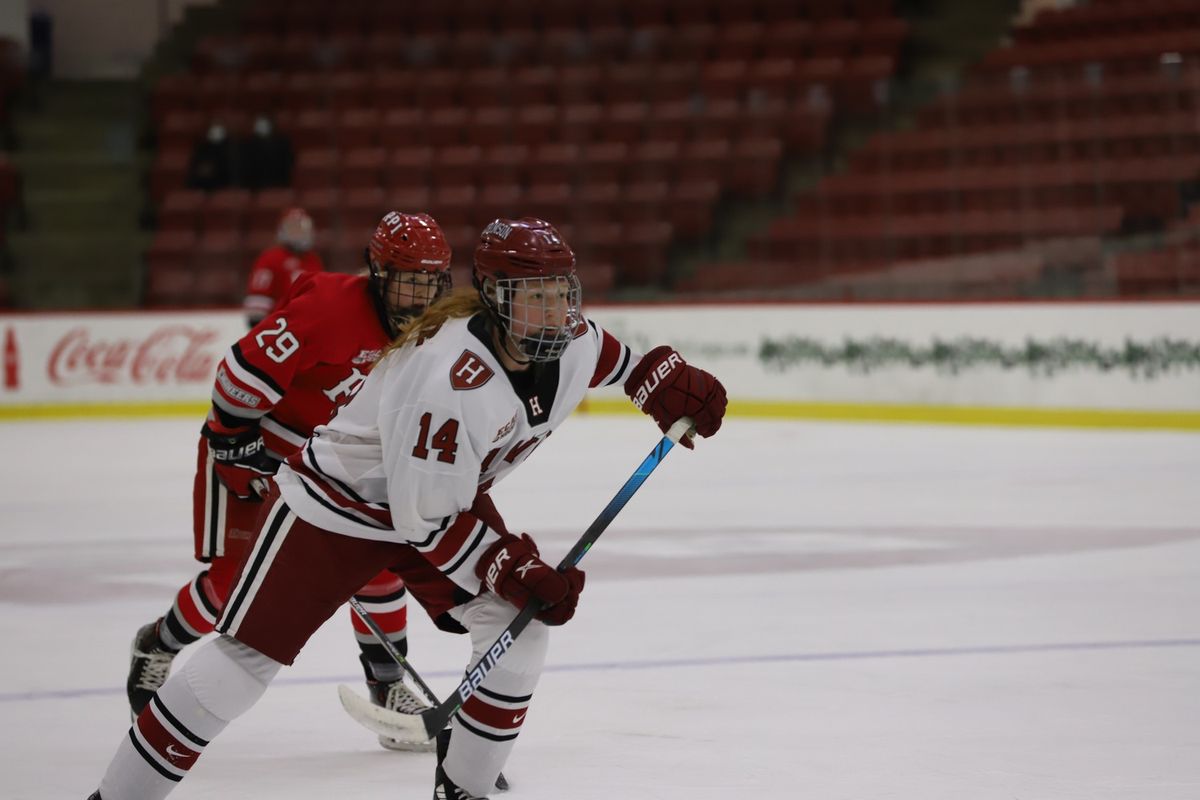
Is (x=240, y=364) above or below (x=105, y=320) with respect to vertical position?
above

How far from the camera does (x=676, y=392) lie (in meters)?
2.66

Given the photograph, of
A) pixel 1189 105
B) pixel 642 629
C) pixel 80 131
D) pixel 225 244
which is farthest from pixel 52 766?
pixel 80 131

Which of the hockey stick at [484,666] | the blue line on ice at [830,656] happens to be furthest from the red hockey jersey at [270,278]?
the hockey stick at [484,666]

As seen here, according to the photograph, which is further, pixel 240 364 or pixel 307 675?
pixel 307 675

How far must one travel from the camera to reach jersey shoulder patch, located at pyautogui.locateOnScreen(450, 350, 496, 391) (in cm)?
228

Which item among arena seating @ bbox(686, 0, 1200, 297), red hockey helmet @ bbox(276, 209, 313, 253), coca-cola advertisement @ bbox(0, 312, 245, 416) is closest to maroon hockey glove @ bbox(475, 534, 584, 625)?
red hockey helmet @ bbox(276, 209, 313, 253)

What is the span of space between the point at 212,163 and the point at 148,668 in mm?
9892

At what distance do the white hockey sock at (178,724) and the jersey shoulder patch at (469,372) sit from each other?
0.55 m

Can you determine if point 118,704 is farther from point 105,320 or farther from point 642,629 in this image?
point 105,320

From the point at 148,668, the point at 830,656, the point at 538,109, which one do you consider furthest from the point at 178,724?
the point at 538,109

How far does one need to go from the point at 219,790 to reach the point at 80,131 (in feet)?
40.6

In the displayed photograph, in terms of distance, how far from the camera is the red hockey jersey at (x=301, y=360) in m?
3.01

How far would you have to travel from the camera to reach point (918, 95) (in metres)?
10.8

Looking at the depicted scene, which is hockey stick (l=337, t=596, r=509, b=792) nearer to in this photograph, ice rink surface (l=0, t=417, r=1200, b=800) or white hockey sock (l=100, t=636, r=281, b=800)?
ice rink surface (l=0, t=417, r=1200, b=800)
